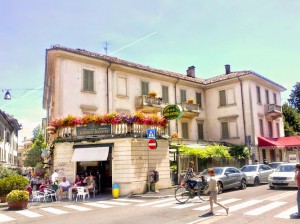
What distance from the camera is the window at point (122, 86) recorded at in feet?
85.3

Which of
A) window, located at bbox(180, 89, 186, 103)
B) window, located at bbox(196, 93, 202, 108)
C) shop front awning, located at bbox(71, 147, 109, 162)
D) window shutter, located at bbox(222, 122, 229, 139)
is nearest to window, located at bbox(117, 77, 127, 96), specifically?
window, located at bbox(180, 89, 186, 103)

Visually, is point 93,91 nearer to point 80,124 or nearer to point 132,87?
point 132,87

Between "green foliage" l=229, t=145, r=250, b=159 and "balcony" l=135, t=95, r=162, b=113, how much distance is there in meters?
8.41

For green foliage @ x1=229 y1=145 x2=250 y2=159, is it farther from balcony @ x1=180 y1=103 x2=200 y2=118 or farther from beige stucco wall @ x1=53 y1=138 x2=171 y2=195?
beige stucco wall @ x1=53 y1=138 x2=171 y2=195

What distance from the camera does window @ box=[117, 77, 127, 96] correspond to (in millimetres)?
26014

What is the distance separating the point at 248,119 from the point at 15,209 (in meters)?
24.0

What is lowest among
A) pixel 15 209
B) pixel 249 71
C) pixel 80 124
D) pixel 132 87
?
pixel 15 209

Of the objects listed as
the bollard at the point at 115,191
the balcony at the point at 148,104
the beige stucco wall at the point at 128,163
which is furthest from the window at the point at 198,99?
the bollard at the point at 115,191

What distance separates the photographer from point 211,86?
3362 centimetres

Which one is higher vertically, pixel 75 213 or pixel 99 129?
pixel 99 129

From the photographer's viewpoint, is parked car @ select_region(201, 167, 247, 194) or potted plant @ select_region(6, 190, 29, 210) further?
parked car @ select_region(201, 167, 247, 194)

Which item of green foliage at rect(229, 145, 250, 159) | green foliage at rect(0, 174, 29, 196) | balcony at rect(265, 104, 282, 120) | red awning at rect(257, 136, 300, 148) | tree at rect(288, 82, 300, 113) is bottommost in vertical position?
green foliage at rect(0, 174, 29, 196)

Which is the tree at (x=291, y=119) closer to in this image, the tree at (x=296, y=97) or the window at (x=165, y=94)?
the tree at (x=296, y=97)

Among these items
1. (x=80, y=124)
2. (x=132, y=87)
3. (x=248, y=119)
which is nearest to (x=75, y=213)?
(x=80, y=124)
